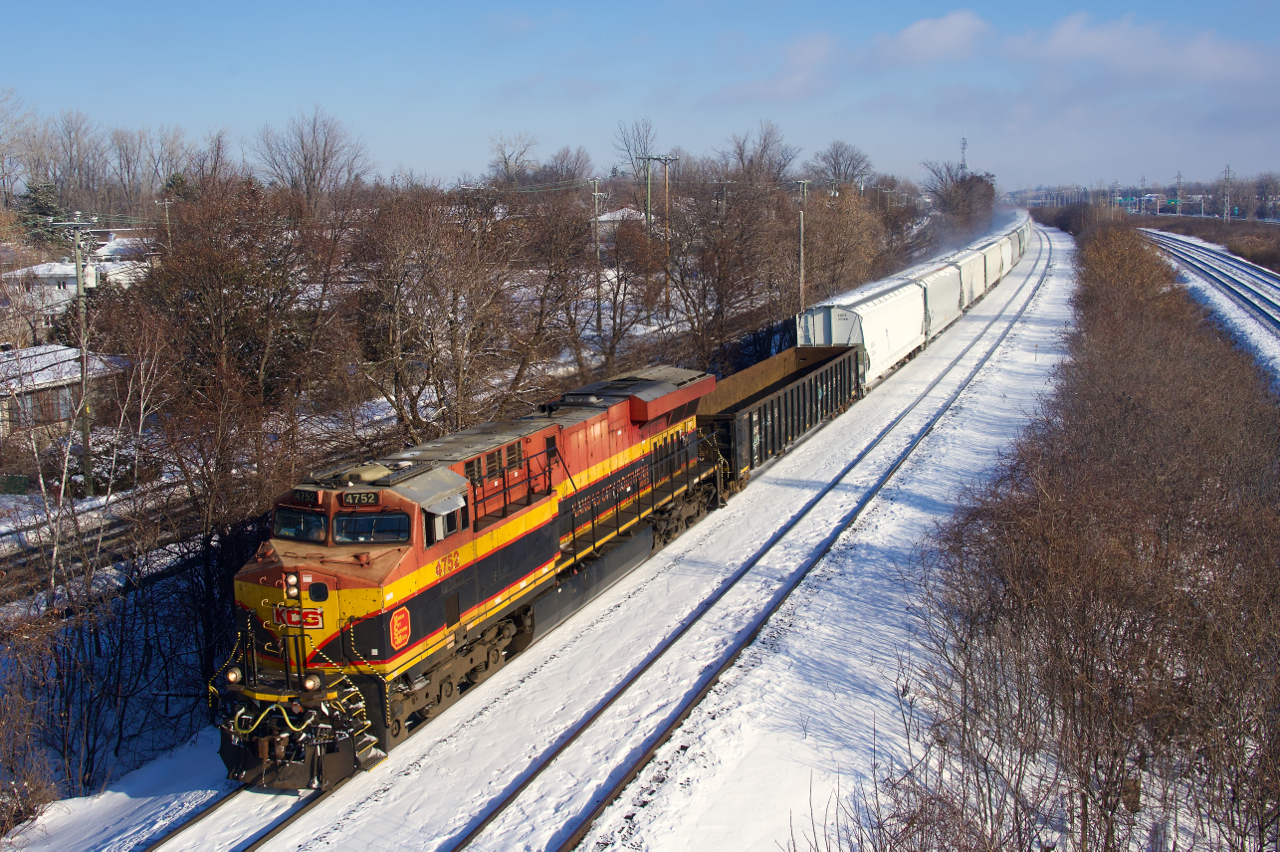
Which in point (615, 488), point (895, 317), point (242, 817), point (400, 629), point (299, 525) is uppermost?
point (895, 317)

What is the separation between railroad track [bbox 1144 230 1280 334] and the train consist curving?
42.1m

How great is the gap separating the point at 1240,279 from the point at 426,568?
74.3 meters

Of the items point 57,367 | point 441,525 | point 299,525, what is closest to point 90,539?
point 57,367

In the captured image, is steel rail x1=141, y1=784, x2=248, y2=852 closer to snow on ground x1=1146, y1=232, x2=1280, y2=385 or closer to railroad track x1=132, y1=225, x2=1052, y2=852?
railroad track x1=132, y1=225, x2=1052, y2=852

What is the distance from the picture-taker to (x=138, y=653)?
19.4 metres

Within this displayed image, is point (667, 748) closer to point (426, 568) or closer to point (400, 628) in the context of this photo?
point (400, 628)

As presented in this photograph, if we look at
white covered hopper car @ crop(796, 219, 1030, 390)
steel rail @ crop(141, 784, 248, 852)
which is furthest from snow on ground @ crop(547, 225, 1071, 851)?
white covered hopper car @ crop(796, 219, 1030, 390)

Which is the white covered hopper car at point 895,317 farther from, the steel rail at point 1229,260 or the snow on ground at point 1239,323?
the steel rail at point 1229,260

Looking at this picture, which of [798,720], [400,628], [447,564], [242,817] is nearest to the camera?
[242,817]

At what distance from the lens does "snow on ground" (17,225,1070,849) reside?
9.66 metres

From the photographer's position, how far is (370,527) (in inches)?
424

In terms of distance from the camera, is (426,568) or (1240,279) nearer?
(426,568)

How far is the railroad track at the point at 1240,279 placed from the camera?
4997 centimetres

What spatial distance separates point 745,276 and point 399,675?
37.6m
